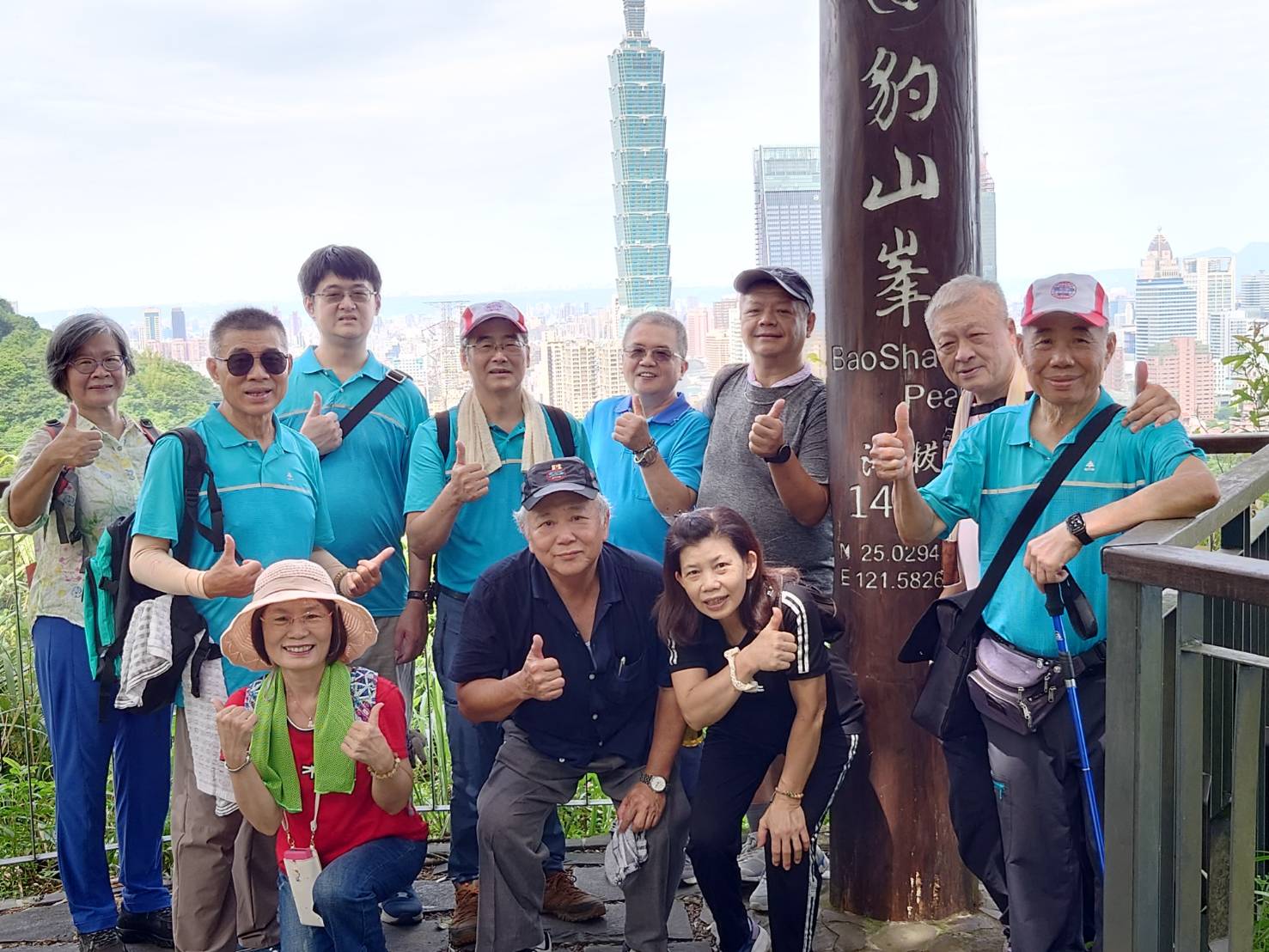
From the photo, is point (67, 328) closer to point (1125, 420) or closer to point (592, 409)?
point (592, 409)

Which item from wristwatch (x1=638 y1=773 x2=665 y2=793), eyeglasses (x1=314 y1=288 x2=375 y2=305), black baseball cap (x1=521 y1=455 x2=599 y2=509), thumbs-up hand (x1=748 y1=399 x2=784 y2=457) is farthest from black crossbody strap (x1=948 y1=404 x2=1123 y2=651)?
eyeglasses (x1=314 y1=288 x2=375 y2=305)

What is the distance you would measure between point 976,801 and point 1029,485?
72cm

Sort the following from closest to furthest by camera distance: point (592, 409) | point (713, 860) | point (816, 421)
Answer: point (713, 860), point (816, 421), point (592, 409)

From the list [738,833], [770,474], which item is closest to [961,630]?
[738,833]

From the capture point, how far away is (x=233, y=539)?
9.44 feet

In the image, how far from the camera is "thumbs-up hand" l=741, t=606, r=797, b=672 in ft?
9.46

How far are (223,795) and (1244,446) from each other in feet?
10.7

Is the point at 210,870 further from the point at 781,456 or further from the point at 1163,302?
the point at 1163,302

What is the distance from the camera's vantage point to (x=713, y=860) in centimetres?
299

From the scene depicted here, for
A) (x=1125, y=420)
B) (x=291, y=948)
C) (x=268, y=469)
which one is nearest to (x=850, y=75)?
(x=1125, y=420)

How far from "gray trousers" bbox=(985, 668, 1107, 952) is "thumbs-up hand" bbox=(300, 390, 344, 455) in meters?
1.95

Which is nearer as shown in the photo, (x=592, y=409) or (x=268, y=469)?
(x=268, y=469)

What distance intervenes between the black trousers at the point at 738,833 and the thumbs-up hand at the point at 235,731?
3.56 ft

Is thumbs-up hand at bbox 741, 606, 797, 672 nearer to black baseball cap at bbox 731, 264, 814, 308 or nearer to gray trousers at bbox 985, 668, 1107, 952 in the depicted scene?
gray trousers at bbox 985, 668, 1107, 952
